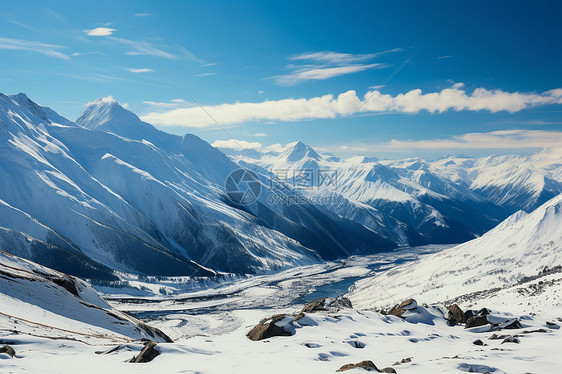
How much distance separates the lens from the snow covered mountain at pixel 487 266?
12500cm

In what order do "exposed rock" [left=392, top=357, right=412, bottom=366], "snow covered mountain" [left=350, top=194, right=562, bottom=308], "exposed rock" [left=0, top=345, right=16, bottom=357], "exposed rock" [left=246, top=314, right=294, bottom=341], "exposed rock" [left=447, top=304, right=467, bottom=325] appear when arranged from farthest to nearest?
"snow covered mountain" [left=350, top=194, right=562, bottom=308], "exposed rock" [left=447, top=304, right=467, bottom=325], "exposed rock" [left=246, top=314, right=294, bottom=341], "exposed rock" [left=392, top=357, right=412, bottom=366], "exposed rock" [left=0, top=345, right=16, bottom=357]

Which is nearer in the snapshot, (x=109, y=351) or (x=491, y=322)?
(x=109, y=351)

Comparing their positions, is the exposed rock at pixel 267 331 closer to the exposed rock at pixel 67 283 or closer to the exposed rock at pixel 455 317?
the exposed rock at pixel 67 283

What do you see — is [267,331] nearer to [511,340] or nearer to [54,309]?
[511,340]

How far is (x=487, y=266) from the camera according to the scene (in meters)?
143

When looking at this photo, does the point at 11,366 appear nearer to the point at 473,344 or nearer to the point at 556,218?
the point at 473,344

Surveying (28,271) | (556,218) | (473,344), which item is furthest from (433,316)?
(556,218)

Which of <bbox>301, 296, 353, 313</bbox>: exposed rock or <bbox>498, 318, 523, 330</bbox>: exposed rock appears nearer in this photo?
<bbox>498, 318, 523, 330</bbox>: exposed rock

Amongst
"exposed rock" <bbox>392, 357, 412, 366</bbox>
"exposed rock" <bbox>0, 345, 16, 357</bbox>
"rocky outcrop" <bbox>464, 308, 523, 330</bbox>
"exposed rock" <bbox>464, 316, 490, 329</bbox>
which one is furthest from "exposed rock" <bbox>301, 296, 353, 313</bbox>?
"exposed rock" <bbox>0, 345, 16, 357</bbox>

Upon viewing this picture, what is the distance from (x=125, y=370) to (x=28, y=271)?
114 ft

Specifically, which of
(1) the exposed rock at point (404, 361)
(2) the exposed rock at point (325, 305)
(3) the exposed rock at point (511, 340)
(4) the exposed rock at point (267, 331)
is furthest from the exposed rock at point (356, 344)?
(2) the exposed rock at point (325, 305)

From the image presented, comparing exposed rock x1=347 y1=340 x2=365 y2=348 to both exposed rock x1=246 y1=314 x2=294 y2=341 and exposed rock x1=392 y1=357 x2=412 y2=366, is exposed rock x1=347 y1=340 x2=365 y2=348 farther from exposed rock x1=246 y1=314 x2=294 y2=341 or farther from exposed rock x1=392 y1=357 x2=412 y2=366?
exposed rock x1=392 y1=357 x2=412 y2=366

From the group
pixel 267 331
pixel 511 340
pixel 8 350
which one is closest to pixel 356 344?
pixel 267 331

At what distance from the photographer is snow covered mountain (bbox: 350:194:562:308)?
12500cm
